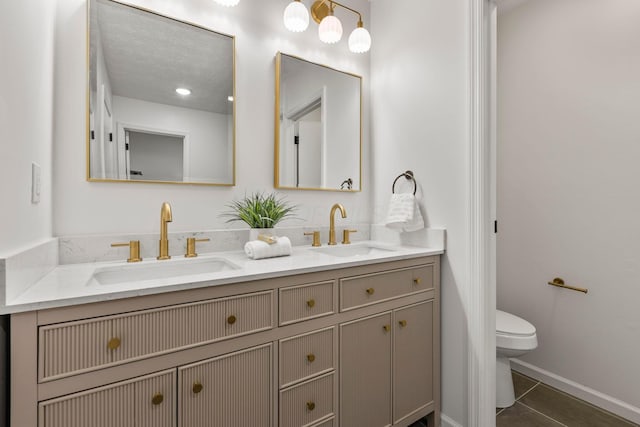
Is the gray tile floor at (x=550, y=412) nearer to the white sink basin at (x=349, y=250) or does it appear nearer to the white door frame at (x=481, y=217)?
the white door frame at (x=481, y=217)

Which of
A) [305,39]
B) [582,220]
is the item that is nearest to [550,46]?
[582,220]

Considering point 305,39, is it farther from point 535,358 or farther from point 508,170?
point 535,358

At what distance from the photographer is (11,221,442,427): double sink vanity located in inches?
29.5

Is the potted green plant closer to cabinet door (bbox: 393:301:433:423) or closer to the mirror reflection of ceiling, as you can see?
the mirror reflection of ceiling

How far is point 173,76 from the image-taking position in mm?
1450

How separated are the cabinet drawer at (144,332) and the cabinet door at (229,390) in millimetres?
82

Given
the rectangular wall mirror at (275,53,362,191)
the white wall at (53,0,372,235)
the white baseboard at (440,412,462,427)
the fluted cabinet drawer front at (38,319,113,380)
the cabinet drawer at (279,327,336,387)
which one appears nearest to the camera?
the fluted cabinet drawer front at (38,319,113,380)

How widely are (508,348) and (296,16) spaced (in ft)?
6.86

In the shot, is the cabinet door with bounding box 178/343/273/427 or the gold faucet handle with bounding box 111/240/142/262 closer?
the cabinet door with bounding box 178/343/273/427

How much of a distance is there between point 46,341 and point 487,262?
5.21 ft

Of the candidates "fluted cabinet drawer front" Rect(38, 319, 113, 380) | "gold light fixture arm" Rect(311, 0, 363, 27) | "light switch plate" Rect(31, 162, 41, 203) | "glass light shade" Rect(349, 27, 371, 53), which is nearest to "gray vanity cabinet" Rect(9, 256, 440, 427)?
"fluted cabinet drawer front" Rect(38, 319, 113, 380)

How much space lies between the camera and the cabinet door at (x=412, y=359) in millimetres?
1389

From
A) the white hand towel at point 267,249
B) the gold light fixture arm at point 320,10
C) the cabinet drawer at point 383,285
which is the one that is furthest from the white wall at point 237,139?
the cabinet drawer at point 383,285

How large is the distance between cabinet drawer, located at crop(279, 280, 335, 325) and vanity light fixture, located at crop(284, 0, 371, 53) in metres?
1.30
